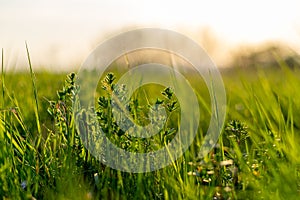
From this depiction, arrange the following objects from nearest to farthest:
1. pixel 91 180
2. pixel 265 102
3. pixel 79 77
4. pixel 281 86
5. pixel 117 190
Result: pixel 117 190 < pixel 91 180 < pixel 79 77 < pixel 265 102 < pixel 281 86

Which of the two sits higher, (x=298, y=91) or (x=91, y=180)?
(x=298, y=91)

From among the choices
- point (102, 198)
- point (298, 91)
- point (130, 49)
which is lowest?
point (102, 198)

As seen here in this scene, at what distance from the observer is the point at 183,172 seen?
1826 millimetres

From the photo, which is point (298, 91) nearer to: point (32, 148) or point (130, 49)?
point (130, 49)

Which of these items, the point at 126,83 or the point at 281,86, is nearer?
the point at 126,83

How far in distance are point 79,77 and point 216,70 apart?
546mm

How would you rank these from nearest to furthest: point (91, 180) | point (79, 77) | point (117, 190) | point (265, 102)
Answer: point (117, 190)
point (91, 180)
point (79, 77)
point (265, 102)

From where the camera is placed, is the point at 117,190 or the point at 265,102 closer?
the point at 117,190

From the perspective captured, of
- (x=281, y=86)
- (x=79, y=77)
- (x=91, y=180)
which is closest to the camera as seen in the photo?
(x=91, y=180)

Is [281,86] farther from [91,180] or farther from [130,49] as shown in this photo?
[91,180]

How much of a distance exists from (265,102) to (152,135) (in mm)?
558

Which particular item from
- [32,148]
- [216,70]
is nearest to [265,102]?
[216,70]

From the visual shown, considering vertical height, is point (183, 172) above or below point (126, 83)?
below

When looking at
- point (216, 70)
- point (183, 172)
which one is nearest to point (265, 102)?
point (216, 70)
